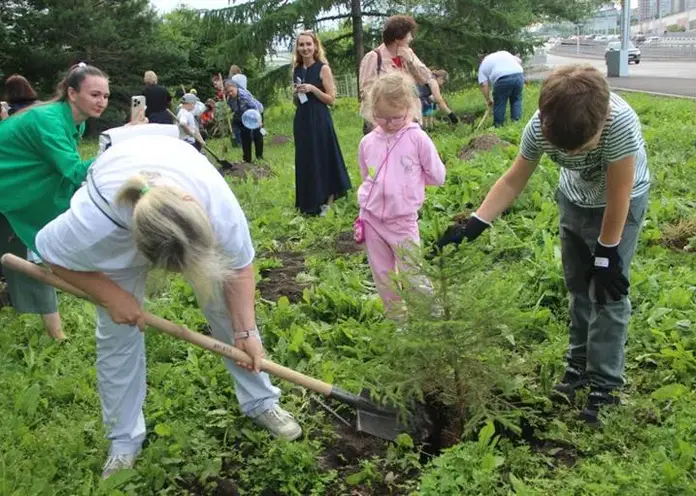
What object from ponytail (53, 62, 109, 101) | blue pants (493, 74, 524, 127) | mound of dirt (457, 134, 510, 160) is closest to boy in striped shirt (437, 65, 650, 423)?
ponytail (53, 62, 109, 101)

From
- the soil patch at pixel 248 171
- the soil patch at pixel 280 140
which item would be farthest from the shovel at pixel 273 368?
the soil patch at pixel 280 140

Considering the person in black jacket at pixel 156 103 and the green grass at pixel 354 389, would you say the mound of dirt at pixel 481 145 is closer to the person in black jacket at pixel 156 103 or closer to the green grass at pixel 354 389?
the green grass at pixel 354 389

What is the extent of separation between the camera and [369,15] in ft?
58.0

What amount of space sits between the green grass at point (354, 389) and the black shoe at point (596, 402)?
0.05 m

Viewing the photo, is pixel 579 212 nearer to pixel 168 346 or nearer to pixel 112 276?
pixel 112 276

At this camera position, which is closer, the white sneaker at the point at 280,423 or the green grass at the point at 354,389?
the green grass at the point at 354,389

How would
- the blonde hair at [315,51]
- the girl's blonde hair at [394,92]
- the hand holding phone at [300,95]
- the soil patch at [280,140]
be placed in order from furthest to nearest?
the soil patch at [280,140], the hand holding phone at [300,95], the blonde hair at [315,51], the girl's blonde hair at [394,92]

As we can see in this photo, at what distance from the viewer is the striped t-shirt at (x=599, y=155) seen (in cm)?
251

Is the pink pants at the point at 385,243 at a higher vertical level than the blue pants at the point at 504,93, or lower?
higher

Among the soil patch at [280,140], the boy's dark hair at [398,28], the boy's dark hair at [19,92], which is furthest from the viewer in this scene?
the soil patch at [280,140]

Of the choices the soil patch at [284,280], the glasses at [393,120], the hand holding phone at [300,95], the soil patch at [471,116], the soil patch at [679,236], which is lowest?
the soil patch at [471,116]

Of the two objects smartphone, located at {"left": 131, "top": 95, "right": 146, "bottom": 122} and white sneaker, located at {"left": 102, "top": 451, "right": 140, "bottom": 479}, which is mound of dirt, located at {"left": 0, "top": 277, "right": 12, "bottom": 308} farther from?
white sneaker, located at {"left": 102, "top": 451, "right": 140, "bottom": 479}

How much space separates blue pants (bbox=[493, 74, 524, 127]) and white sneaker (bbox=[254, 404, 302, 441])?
8.68 m

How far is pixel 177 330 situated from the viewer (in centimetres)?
273
